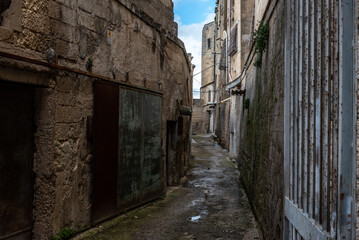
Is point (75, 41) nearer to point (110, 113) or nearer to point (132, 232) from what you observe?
point (110, 113)

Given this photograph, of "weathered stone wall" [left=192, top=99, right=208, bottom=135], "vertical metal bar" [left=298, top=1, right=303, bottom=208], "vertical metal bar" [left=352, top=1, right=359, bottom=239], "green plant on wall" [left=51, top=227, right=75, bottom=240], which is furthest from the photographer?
"weathered stone wall" [left=192, top=99, right=208, bottom=135]

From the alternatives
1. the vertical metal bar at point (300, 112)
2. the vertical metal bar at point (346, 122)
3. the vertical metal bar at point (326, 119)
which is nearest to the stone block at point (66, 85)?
the vertical metal bar at point (300, 112)

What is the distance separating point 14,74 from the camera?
3.14 metres

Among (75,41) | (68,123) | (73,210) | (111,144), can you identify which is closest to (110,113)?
(111,144)

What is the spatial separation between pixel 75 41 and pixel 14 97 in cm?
116

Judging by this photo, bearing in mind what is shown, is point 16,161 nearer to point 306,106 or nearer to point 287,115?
point 287,115

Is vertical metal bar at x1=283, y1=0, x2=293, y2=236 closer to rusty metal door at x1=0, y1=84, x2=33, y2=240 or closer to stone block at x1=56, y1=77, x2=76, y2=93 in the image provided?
stone block at x1=56, y1=77, x2=76, y2=93

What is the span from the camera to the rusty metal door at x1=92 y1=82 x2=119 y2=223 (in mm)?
4395

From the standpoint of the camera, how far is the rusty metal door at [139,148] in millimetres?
5008

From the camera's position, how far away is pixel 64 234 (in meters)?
3.79

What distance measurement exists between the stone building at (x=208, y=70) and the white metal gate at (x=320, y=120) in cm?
2813

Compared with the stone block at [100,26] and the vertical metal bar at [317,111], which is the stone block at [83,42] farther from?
the vertical metal bar at [317,111]

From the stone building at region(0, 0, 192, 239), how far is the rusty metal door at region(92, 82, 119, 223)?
0.02 m

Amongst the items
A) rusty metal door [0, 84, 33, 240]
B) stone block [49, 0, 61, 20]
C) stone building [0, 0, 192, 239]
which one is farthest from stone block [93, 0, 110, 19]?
rusty metal door [0, 84, 33, 240]
